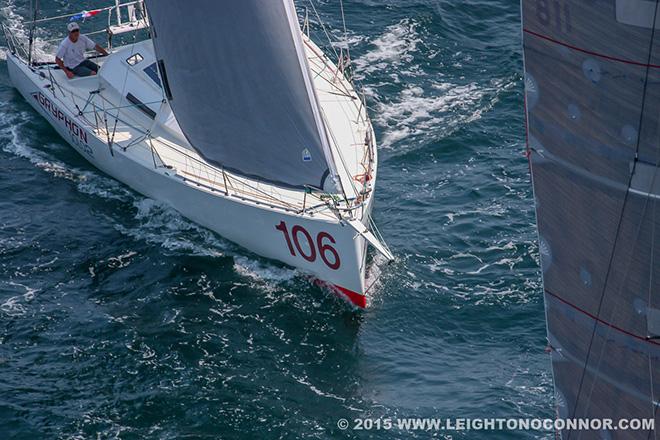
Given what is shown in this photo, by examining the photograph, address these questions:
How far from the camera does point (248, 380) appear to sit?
22.1m

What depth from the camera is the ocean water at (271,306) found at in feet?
69.7

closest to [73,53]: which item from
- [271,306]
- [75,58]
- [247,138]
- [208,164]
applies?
[75,58]

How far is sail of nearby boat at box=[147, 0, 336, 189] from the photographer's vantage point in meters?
23.0

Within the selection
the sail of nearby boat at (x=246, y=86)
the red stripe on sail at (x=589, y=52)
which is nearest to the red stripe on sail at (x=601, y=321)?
the red stripe on sail at (x=589, y=52)

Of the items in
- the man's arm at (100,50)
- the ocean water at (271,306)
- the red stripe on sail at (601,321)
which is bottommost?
the ocean water at (271,306)

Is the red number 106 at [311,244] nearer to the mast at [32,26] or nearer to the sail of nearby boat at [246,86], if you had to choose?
the sail of nearby boat at [246,86]

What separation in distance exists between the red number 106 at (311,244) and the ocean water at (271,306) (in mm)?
Answer: 699

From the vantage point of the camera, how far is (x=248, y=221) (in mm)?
25656

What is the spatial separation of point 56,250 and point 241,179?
4657mm

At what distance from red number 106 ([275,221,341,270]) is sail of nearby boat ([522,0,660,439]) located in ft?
34.6

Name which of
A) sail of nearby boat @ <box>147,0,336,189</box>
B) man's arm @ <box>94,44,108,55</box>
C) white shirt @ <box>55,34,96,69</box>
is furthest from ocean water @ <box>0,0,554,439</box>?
sail of nearby boat @ <box>147,0,336,189</box>

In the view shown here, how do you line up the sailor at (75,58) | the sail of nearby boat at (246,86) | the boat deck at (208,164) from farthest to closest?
the sailor at (75,58) < the boat deck at (208,164) < the sail of nearby boat at (246,86)

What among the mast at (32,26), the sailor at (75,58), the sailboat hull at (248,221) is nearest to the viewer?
A: the sailboat hull at (248,221)

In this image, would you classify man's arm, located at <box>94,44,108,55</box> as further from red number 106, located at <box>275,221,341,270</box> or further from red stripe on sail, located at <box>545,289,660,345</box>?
red stripe on sail, located at <box>545,289,660,345</box>
